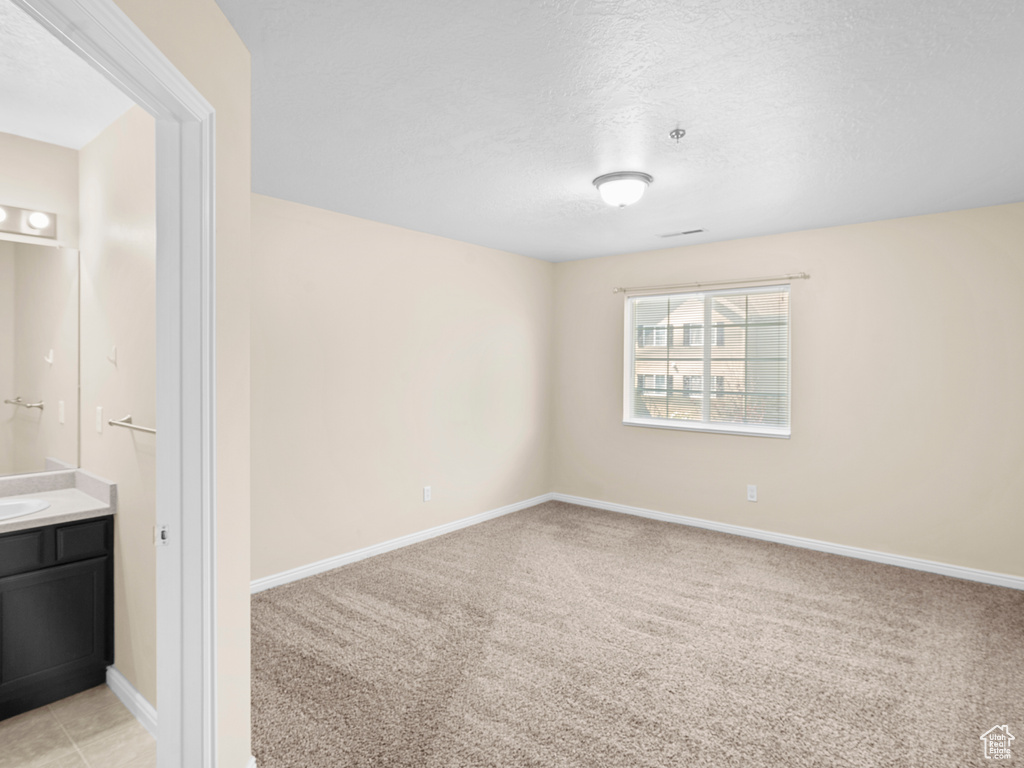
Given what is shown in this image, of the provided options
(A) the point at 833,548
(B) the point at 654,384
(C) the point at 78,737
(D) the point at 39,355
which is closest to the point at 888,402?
(A) the point at 833,548

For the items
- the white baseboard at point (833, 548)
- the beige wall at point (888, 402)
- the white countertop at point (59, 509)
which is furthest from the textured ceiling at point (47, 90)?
the white baseboard at point (833, 548)

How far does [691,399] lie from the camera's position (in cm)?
490

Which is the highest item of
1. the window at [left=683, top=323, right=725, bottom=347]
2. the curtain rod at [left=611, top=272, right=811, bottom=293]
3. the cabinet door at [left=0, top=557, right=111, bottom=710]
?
the curtain rod at [left=611, top=272, right=811, bottom=293]

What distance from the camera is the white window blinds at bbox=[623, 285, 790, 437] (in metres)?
4.44

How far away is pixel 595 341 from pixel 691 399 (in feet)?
→ 3.58

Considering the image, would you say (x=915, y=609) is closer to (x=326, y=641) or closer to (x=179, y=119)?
(x=326, y=641)

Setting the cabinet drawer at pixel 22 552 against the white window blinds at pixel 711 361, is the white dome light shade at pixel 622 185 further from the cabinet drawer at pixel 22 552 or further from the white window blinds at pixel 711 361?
the cabinet drawer at pixel 22 552

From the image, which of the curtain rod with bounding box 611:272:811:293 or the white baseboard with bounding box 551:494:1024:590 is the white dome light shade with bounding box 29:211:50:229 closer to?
the curtain rod with bounding box 611:272:811:293

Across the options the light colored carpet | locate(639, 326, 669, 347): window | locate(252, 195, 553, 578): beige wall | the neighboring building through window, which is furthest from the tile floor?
locate(639, 326, 669, 347): window

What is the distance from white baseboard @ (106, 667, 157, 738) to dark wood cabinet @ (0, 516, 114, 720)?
7cm

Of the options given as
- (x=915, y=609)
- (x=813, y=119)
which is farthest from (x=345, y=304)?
(x=915, y=609)

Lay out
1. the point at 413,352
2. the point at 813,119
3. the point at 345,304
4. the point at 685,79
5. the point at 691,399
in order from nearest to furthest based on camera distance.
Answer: the point at 685,79, the point at 813,119, the point at 345,304, the point at 413,352, the point at 691,399

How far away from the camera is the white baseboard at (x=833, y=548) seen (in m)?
3.61

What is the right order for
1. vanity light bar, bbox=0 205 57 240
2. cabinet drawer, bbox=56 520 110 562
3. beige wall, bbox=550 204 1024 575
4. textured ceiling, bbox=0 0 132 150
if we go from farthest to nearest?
beige wall, bbox=550 204 1024 575
vanity light bar, bbox=0 205 57 240
cabinet drawer, bbox=56 520 110 562
textured ceiling, bbox=0 0 132 150
